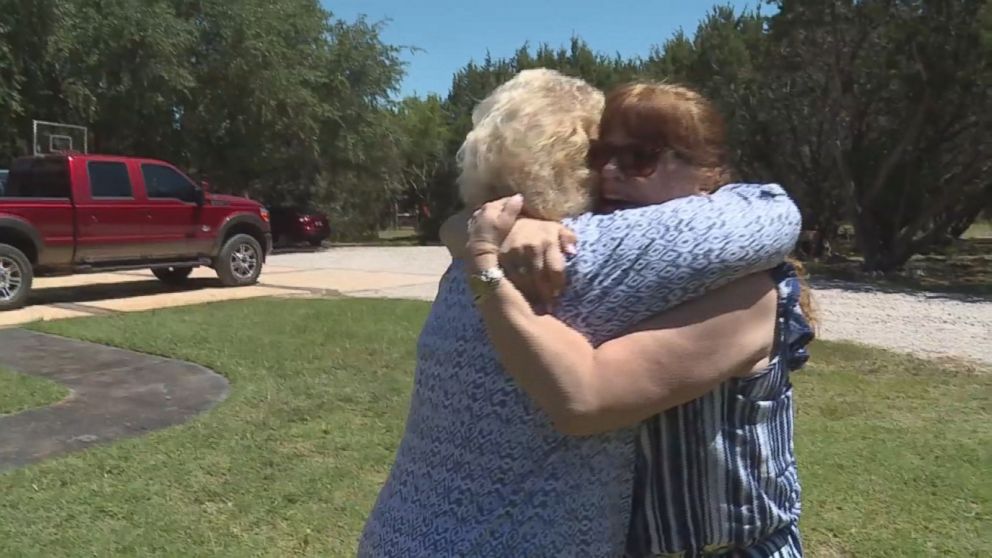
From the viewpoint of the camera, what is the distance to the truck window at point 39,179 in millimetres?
12070

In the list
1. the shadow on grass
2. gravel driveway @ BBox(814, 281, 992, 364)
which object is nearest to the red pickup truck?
the shadow on grass

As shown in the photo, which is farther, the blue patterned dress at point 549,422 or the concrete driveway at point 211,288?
the concrete driveway at point 211,288

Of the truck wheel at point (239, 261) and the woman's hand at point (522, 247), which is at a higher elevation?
the woman's hand at point (522, 247)

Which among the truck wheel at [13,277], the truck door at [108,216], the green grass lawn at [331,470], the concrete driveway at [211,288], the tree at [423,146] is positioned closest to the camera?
the green grass lawn at [331,470]

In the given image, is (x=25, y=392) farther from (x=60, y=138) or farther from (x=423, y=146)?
(x=423, y=146)

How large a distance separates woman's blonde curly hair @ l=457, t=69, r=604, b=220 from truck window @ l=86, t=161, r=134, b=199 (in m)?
12.0

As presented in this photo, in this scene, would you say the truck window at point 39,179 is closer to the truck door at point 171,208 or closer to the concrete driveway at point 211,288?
the truck door at point 171,208

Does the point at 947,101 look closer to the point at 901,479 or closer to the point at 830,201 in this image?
the point at 830,201

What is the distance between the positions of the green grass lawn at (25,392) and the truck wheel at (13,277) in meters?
4.62

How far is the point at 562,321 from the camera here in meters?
1.36

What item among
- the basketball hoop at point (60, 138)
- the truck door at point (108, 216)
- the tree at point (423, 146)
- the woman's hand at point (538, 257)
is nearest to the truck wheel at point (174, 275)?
the truck door at point (108, 216)

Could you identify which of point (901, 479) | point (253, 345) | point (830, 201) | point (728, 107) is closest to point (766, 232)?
point (901, 479)

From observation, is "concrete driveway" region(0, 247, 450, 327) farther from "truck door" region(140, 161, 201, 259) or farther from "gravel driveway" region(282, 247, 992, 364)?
"truck door" region(140, 161, 201, 259)

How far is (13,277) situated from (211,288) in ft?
10.4
